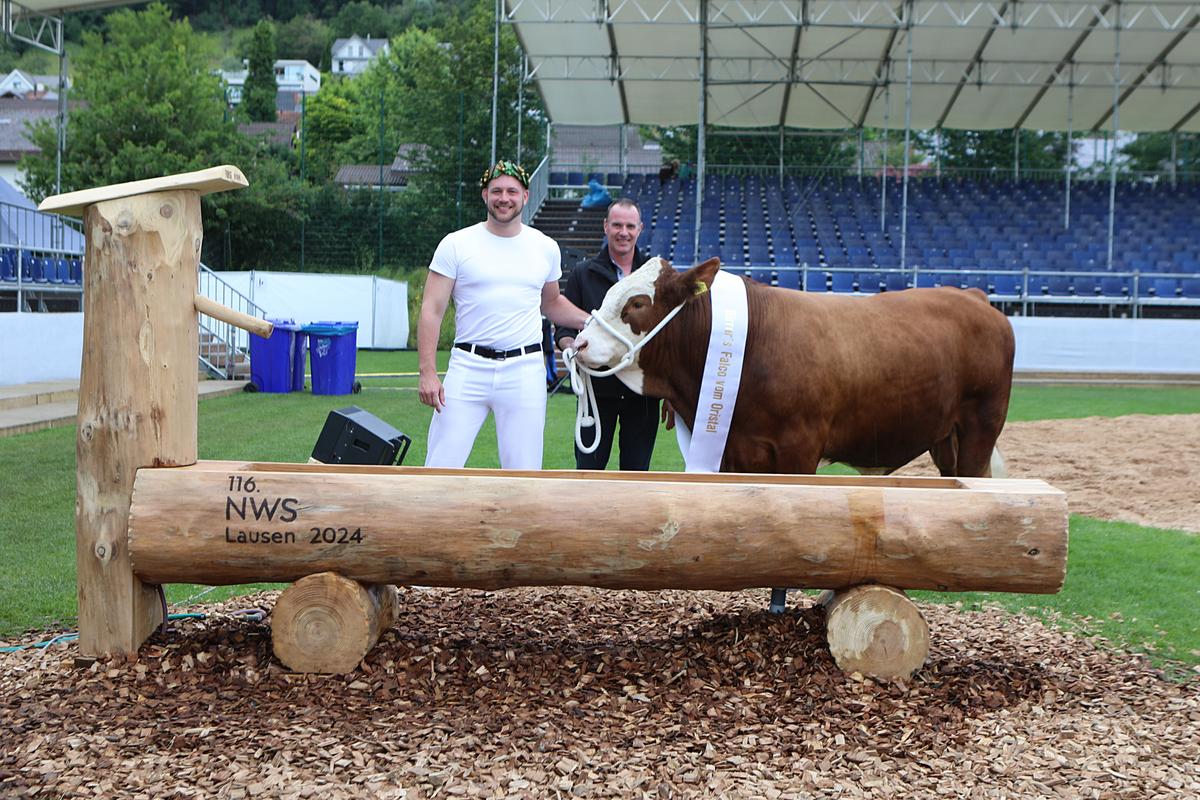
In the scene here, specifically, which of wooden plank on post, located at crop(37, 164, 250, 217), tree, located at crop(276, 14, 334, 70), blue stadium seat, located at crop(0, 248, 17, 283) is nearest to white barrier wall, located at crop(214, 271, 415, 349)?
blue stadium seat, located at crop(0, 248, 17, 283)

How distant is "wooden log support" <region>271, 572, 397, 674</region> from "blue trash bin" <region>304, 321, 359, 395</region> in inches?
509

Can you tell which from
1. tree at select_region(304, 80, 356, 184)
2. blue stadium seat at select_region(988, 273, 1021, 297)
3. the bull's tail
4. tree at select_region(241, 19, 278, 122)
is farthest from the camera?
tree at select_region(241, 19, 278, 122)

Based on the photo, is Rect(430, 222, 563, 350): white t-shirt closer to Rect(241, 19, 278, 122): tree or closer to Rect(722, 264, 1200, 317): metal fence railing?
Rect(722, 264, 1200, 317): metal fence railing

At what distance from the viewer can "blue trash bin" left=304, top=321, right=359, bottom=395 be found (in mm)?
16938

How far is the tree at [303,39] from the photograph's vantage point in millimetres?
128875

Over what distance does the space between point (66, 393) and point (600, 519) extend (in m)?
12.5

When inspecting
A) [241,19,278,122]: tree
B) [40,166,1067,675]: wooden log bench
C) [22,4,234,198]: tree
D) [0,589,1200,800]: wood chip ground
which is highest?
[241,19,278,122]: tree

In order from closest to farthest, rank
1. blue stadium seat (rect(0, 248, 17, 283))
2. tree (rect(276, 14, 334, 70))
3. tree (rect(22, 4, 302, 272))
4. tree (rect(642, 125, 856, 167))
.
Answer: blue stadium seat (rect(0, 248, 17, 283)), tree (rect(22, 4, 302, 272)), tree (rect(642, 125, 856, 167)), tree (rect(276, 14, 334, 70))

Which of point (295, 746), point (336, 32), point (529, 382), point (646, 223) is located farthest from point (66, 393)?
point (336, 32)

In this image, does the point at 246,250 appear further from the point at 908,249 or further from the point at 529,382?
the point at 529,382

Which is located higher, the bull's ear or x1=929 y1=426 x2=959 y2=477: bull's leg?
the bull's ear

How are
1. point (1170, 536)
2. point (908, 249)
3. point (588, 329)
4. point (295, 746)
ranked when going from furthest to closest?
1. point (908, 249)
2. point (1170, 536)
3. point (588, 329)
4. point (295, 746)

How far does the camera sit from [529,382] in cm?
545

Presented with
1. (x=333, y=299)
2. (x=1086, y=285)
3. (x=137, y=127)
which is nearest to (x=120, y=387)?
(x=333, y=299)
